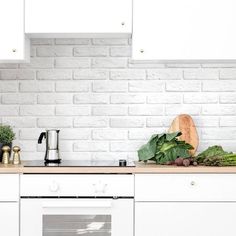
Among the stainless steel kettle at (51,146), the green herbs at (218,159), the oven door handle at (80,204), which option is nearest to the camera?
the oven door handle at (80,204)

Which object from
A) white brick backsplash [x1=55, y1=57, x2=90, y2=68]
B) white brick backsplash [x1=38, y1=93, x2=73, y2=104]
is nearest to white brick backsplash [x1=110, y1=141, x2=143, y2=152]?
white brick backsplash [x1=38, y1=93, x2=73, y2=104]

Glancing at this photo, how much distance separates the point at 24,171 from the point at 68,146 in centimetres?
67

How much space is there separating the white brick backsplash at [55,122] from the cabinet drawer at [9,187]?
694 millimetres

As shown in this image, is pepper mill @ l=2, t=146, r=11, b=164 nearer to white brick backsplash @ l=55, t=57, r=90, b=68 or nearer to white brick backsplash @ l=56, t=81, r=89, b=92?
white brick backsplash @ l=56, t=81, r=89, b=92

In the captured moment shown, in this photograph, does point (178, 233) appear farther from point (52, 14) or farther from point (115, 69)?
point (52, 14)

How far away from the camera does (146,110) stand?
3.91 m

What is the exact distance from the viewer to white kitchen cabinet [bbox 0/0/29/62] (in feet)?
11.6

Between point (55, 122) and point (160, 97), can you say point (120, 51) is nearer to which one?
point (160, 97)

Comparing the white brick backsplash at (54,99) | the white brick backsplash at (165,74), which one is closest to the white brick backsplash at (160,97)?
the white brick backsplash at (165,74)

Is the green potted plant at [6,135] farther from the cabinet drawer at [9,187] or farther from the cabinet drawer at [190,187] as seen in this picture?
the cabinet drawer at [190,187]

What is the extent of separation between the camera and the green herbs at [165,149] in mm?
3496

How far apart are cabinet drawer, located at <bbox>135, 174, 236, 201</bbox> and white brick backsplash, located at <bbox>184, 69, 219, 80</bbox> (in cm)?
89

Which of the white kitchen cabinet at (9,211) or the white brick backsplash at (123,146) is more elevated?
the white brick backsplash at (123,146)

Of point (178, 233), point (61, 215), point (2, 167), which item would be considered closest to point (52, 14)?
point (2, 167)
